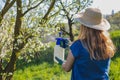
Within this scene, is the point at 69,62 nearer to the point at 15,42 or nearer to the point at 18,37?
the point at 18,37

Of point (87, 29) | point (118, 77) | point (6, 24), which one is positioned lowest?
point (118, 77)

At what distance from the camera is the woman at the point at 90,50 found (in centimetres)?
411

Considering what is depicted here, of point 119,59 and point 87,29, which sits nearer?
point 87,29

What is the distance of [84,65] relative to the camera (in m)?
4.15

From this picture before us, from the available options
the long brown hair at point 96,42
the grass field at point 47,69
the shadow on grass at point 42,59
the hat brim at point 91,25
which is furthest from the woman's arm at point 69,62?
the shadow on grass at point 42,59

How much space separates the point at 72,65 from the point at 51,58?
13734mm

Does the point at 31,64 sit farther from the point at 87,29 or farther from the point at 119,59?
the point at 87,29

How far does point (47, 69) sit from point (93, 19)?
35.2ft

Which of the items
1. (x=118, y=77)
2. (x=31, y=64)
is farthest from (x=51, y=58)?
(x=118, y=77)

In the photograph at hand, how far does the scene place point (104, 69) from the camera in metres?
4.24

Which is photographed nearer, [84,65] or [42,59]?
[84,65]

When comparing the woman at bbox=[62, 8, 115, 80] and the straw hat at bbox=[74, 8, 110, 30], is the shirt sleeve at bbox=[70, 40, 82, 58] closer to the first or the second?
the woman at bbox=[62, 8, 115, 80]

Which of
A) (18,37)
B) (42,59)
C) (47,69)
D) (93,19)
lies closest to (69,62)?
(93,19)

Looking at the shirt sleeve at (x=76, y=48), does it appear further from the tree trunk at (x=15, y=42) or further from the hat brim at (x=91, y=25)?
the tree trunk at (x=15, y=42)
